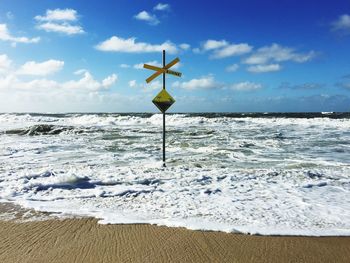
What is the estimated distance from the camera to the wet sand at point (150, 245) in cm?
377

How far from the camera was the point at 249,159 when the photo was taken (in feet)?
40.7

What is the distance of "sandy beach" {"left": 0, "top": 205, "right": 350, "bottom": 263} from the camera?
12.4 ft

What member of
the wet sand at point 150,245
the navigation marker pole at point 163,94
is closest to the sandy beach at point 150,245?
the wet sand at point 150,245

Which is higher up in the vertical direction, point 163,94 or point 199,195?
point 163,94

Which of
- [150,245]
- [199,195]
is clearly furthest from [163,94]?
[150,245]

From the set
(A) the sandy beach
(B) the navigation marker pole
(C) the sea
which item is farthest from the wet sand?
(B) the navigation marker pole

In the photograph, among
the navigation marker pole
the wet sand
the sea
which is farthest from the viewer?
the navigation marker pole

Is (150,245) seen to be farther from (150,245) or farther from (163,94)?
(163,94)

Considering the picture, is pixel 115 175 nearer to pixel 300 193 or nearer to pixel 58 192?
pixel 58 192

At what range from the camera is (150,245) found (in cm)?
407

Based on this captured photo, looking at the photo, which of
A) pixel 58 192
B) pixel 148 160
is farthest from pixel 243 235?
pixel 148 160

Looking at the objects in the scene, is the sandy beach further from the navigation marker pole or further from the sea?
the navigation marker pole

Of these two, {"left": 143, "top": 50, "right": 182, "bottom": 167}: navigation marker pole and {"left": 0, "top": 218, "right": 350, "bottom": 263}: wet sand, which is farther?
{"left": 143, "top": 50, "right": 182, "bottom": 167}: navigation marker pole

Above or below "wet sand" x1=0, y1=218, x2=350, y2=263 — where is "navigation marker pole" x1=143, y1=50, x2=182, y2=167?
above
